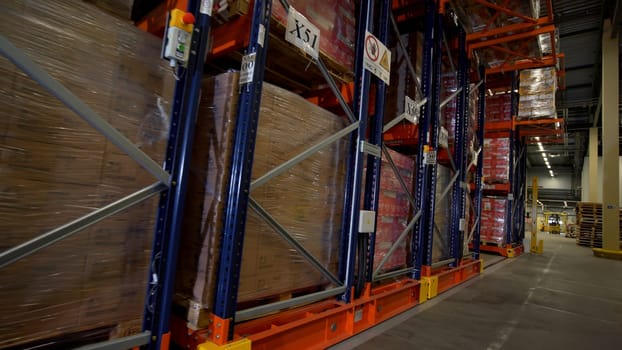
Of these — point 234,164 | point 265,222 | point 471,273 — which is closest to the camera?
point 234,164

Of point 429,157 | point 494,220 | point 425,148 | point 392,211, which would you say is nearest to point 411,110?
point 425,148

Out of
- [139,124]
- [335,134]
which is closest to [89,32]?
[139,124]

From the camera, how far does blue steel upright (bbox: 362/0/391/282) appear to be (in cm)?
315

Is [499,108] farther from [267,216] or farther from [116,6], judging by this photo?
[116,6]

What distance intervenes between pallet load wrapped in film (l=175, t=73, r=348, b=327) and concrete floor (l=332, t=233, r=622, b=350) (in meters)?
0.93

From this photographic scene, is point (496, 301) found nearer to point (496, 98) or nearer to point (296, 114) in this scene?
point (296, 114)

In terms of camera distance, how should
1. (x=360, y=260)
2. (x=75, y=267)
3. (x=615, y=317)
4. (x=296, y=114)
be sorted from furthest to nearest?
(x=615, y=317)
(x=360, y=260)
(x=296, y=114)
(x=75, y=267)

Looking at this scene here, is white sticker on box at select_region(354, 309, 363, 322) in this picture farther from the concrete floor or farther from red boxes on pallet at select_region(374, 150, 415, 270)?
red boxes on pallet at select_region(374, 150, 415, 270)

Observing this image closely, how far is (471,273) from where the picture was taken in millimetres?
5758

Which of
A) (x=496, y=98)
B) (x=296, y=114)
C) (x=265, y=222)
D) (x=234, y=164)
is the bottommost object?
(x=265, y=222)

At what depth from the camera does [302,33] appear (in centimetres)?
233

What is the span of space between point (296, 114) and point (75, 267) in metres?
1.62

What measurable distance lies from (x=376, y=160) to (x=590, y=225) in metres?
18.3

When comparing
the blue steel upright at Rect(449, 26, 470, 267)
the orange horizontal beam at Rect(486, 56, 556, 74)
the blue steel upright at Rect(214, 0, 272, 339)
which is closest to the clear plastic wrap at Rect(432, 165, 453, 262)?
the blue steel upright at Rect(449, 26, 470, 267)
